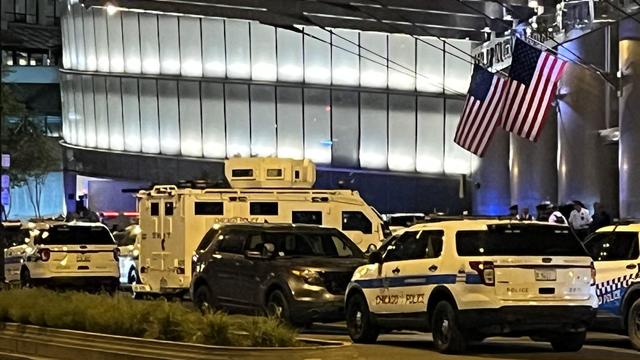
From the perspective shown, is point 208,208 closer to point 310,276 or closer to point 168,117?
point 310,276

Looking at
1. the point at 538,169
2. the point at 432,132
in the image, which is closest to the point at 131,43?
the point at 432,132

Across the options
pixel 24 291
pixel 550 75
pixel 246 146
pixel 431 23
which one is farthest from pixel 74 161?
pixel 24 291

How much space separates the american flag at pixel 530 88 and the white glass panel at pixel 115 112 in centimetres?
3412

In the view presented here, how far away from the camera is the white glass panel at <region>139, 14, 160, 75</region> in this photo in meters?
58.1

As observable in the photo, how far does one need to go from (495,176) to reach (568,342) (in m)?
28.7

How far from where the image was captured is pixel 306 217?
25.2 metres

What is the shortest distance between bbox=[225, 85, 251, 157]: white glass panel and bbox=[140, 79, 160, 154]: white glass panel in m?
4.69

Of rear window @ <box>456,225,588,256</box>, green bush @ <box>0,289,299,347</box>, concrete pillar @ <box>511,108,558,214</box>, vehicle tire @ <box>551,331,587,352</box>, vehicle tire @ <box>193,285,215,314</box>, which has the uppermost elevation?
concrete pillar @ <box>511,108,558,214</box>

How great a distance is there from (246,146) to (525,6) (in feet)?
71.5

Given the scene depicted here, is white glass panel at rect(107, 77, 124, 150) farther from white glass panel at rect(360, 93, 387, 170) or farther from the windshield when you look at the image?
the windshield

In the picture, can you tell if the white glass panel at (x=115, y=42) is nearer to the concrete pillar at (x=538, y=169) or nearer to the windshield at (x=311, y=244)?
the concrete pillar at (x=538, y=169)

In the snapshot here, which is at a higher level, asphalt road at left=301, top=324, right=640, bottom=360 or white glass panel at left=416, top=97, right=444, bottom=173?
white glass panel at left=416, top=97, right=444, bottom=173

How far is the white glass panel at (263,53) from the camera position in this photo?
54.3 m

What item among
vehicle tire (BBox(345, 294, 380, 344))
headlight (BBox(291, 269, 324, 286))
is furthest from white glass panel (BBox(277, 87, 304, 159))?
vehicle tire (BBox(345, 294, 380, 344))
